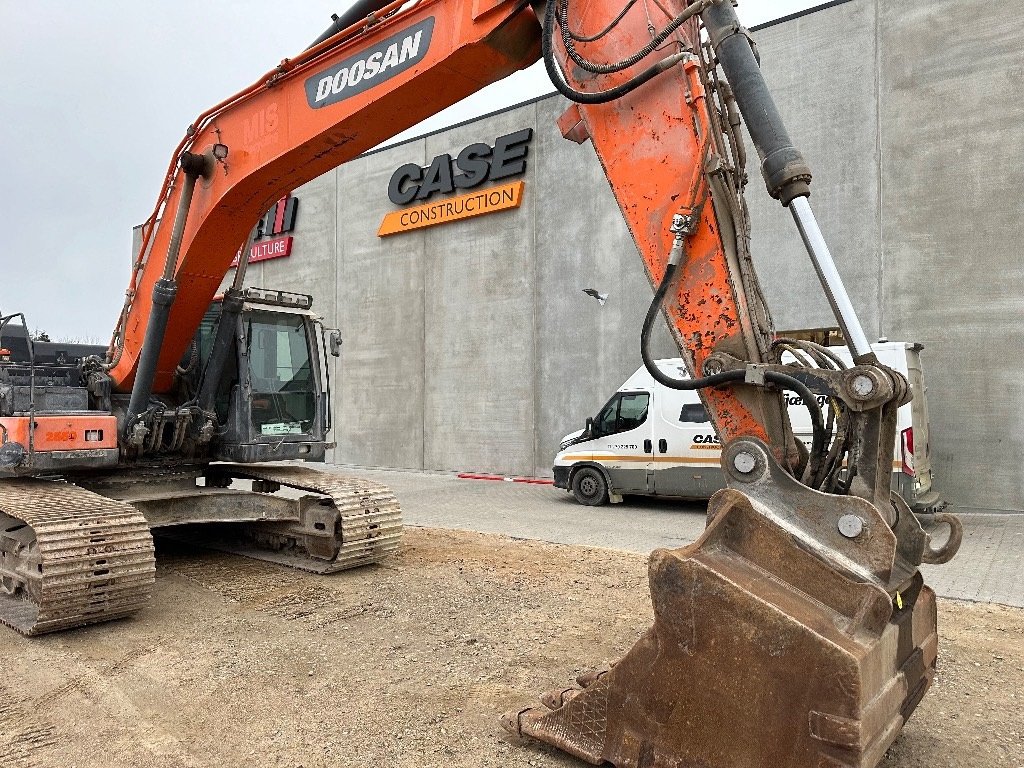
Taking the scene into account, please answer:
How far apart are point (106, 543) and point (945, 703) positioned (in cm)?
547

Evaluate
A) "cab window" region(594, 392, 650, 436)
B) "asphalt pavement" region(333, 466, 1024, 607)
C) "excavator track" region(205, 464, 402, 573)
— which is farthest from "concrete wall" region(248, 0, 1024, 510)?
"excavator track" region(205, 464, 402, 573)

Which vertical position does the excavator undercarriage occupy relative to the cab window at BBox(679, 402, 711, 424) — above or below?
below

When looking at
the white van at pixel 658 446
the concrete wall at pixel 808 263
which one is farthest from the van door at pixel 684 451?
the concrete wall at pixel 808 263

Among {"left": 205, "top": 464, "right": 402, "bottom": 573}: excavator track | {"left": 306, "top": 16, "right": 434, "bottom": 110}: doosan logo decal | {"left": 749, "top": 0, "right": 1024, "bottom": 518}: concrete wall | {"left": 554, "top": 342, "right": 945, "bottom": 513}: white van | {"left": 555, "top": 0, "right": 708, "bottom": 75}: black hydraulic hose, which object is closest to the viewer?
{"left": 555, "top": 0, "right": 708, "bottom": 75}: black hydraulic hose

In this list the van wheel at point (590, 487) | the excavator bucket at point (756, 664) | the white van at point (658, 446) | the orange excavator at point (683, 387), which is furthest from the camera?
the van wheel at point (590, 487)

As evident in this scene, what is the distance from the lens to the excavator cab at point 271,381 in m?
7.16

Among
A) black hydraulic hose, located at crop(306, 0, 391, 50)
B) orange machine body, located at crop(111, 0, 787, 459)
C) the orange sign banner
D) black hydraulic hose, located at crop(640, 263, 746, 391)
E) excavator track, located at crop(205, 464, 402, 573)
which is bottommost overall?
excavator track, located at crop(205, 464, 402, 573)

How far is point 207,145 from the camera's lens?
20.3 ft

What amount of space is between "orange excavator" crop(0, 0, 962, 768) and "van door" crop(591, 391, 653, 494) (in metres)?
7.33

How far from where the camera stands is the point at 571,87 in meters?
3.96

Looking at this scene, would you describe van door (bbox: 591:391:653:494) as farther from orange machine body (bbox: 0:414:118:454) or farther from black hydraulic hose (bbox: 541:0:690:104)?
black hydraulic hose (bbox: 541:0:690:104)

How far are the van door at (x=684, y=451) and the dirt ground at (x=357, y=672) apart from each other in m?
4.64

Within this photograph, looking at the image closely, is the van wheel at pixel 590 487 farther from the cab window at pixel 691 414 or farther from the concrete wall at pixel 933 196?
the concrete wall at pixel 933 196

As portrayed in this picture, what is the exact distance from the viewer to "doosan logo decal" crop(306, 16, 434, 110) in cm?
471
